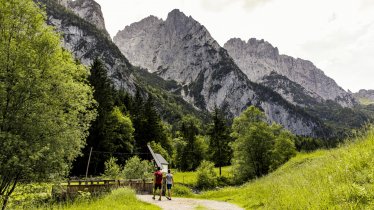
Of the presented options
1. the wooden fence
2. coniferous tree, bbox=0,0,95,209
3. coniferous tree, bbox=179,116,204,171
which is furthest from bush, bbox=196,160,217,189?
coniferous tree, bbox=0,0,95,209

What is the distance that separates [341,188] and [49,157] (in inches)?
682

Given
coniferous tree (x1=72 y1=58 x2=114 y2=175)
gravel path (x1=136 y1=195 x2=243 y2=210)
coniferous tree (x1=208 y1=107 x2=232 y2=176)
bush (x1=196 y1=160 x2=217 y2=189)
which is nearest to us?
gravel path (x1=136 y1=195 x2=243 y2=210)

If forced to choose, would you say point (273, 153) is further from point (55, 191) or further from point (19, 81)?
point (19, 81)

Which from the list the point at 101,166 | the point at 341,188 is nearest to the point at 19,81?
the point at 341,188

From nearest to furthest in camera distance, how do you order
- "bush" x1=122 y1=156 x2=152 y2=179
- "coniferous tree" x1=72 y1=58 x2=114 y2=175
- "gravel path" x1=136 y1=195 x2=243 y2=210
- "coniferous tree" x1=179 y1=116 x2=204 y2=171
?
"gravel path" x1=136 y1=195 x2=243 y2=210
"bush" x1=122 y1=156 x2=152 y2=179
"coniferous tree" x1=72 y1=58 x2=114 y2=175
"coniferous tree" x1=179 y1=116 x2=204 y2=171

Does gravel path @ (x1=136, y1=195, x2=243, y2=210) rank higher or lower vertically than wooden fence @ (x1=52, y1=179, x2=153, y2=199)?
lower

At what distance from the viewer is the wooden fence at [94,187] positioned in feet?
87.9

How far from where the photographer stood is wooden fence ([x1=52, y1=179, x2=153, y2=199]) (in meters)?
26.8

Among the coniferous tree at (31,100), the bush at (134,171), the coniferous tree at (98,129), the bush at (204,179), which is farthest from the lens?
the bush at (204,179)

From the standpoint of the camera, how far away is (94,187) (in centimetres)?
3081

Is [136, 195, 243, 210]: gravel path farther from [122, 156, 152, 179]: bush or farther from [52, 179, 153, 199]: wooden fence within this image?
[122, 156, 152, 179]: bush

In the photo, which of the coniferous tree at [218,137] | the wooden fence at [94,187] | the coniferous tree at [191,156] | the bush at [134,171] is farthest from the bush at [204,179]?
the coniferous tree at [191,156]

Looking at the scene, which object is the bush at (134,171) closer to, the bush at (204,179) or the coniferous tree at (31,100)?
the bush at (204,179)

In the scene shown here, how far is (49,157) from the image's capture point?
20.1 metres
